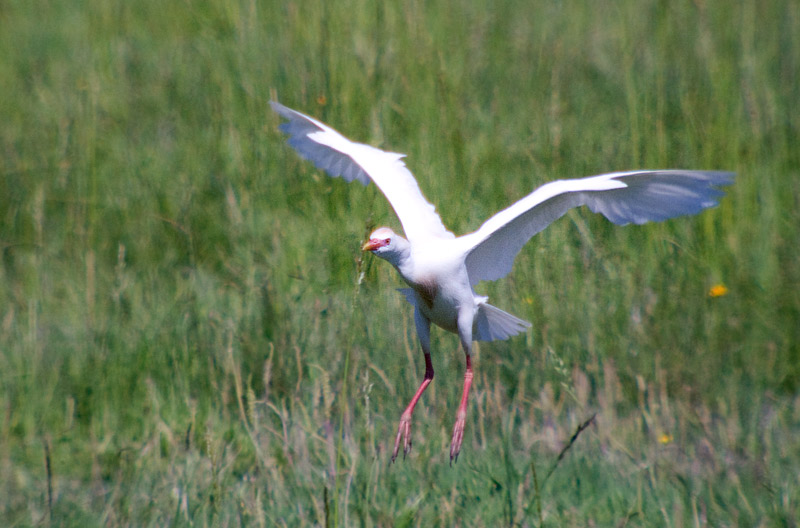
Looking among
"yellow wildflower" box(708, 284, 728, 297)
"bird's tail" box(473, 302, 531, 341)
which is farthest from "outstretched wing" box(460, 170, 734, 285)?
"yellow wildflower" box(708, 284, 728, 297)

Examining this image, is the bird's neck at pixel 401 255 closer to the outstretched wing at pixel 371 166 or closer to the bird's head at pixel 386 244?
Answer: the bird's head at pixel 386 244

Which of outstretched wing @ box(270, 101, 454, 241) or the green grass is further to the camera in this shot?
the green grass

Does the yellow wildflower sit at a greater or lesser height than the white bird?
lesser

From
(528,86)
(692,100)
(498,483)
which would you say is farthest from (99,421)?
(692,100)

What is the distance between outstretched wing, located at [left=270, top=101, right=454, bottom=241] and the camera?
320 centimetres

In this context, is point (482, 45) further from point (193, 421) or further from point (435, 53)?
point (193, 421)

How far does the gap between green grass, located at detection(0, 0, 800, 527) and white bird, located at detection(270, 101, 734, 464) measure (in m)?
0.27

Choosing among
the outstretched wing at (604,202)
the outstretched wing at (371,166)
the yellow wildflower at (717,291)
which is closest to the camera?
the outstretched wing at (604,202)

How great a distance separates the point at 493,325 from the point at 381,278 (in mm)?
1256

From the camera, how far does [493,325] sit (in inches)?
131

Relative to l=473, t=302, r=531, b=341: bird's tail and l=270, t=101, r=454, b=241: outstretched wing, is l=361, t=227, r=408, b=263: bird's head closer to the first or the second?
l=270, t=101, r=454, b=241: outstretched wing

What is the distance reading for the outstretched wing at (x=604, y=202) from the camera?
2789 mm

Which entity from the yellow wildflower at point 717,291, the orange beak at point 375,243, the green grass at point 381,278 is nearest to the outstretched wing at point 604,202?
the orange beak at point 375,243

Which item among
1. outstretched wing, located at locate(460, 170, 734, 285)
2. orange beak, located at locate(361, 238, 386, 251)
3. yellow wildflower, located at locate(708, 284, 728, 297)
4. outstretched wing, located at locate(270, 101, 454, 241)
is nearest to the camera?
orange beak, located at locate(361, 238, 386, 251)
